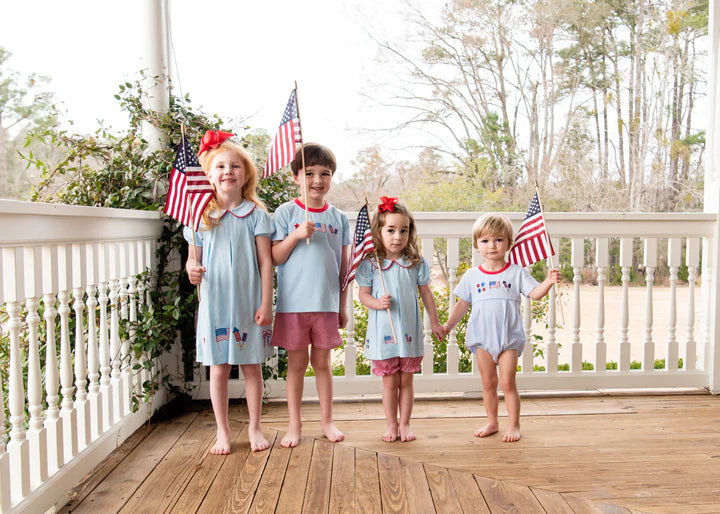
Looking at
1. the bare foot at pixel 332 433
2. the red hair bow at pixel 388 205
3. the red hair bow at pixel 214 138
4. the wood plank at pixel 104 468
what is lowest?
the wood plank at pixel 104 468

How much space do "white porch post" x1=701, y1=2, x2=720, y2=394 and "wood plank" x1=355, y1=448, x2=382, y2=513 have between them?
1982 mm

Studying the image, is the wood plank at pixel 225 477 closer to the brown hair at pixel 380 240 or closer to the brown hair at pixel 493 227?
the brown hair at pixel 380 240

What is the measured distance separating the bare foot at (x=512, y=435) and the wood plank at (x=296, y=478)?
2.54 ft

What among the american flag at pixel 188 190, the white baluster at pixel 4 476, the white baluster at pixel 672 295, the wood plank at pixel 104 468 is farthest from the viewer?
the white baluster at pixel 672 295

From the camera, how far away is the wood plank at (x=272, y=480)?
1818 mm

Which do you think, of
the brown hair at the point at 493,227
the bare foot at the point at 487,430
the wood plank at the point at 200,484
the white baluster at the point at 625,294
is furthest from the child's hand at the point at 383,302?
the white baluster at the point at 625,294

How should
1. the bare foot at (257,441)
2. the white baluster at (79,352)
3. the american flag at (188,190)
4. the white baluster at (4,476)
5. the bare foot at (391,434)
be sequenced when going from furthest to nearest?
the bare foot at (391,434) → the bare foot at (257,441) → the american flag at (188,190) → the white baluster at (79,352) → the white baluster at (4,476)

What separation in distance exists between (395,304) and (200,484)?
0.95 m

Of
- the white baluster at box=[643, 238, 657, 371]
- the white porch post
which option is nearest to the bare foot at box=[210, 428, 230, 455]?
the white baluster at box=[643, 238, 657, 371]

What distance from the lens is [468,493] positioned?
1.90 m

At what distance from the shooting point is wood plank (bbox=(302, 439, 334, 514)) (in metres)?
1.81

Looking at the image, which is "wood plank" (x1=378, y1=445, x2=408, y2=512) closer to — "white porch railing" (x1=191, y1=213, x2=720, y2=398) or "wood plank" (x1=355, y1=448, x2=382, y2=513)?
"wood plank" (x1=355, y1=448, x2=382, y2=513)

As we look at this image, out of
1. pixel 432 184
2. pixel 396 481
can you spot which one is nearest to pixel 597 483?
pixel 396 481

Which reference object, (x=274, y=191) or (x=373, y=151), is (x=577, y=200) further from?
(x=274, y=191)
